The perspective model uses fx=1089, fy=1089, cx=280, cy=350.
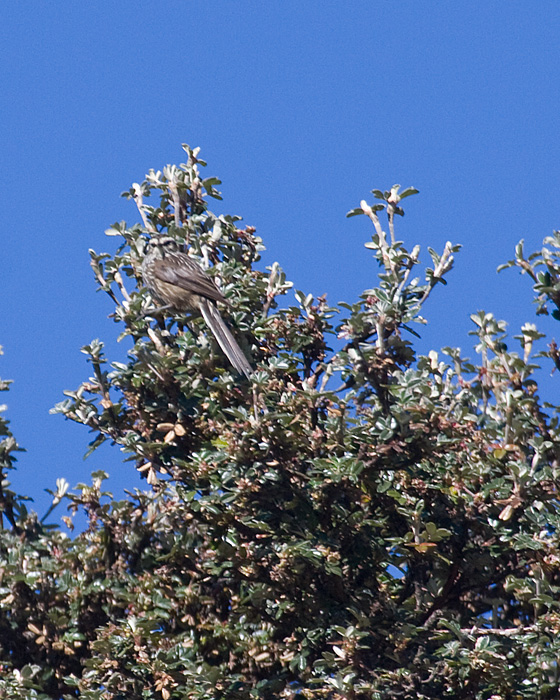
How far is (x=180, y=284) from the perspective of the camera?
9594 mm

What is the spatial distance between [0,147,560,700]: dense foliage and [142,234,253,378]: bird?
0.47 metres

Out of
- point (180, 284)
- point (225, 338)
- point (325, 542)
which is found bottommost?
point (325, 542)

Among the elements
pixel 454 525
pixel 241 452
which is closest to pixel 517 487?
pixel 454 525

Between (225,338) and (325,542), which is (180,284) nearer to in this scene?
(225,338)

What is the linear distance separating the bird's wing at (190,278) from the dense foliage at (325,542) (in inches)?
31.7

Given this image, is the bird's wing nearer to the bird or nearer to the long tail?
Result: the bird

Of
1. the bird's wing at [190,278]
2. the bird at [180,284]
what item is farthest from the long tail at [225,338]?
the bird's wing at [190,278]

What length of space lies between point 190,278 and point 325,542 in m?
3.30

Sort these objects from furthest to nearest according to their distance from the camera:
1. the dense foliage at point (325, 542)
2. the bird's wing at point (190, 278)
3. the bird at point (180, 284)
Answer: the bird's wing at point (190, 278), the bird at point (180, 284), the dense foliage at point (325, 542)

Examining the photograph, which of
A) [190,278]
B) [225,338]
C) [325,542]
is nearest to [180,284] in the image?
[190,278]

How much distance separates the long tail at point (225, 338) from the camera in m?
8.55

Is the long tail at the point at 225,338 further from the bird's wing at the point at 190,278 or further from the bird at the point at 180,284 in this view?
the bird's wing at the point at 190,278

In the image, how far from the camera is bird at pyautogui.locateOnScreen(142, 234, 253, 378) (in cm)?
901

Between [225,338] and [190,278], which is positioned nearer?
[225,338]
